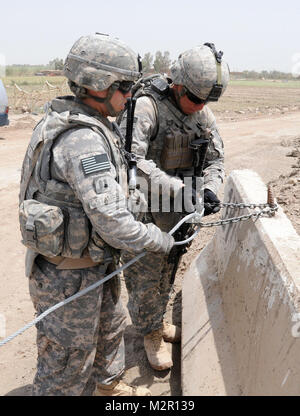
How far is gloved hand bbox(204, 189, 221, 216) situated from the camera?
2824 mm

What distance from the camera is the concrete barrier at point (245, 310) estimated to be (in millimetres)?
1891

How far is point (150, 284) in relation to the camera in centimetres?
316

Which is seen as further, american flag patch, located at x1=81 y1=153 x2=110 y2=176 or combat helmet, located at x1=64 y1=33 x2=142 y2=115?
combat helmet, located at x1=64 y1=33 x2=142 y2=115

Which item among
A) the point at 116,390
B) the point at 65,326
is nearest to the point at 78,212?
the point at 65,326

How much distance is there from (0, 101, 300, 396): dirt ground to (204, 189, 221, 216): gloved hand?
41.8 inches

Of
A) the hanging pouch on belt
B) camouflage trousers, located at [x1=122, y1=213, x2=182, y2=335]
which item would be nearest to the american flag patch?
the hanging pouch on belt

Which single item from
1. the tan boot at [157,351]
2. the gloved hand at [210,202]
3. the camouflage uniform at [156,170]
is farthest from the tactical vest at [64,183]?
the tan boot at [157,351]

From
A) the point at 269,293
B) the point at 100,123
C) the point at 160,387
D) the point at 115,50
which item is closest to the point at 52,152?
the point at 100,123

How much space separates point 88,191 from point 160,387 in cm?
189

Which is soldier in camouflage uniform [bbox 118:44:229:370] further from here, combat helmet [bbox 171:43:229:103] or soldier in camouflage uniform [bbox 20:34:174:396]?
soldier in camouflage uniform [bbox 20:34:174:396]

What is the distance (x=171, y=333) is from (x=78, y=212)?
182 centimetres

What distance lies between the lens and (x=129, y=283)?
3.25m

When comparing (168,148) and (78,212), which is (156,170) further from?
(78,212)

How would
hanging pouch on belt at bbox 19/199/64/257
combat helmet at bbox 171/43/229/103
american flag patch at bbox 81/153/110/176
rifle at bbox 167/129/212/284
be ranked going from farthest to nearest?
rifle at bbox 167/129/212/284 → combat helmet at bbox 171/43/229/103 → hanging pouch on belt at bbox 19/199/64/257 → american flag patch at bbox 81/153/110/176
